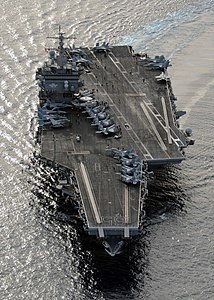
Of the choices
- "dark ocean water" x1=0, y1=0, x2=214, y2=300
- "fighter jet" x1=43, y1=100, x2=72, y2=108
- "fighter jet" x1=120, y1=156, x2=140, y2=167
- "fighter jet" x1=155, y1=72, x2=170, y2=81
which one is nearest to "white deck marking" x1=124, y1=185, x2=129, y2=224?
"fighter jet" x1=120, y1=156, x2=140, y2=167

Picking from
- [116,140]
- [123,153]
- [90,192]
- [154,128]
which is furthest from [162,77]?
[90,192]

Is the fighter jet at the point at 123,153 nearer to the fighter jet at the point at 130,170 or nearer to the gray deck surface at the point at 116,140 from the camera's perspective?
the gray deck surface at the point at 116,140

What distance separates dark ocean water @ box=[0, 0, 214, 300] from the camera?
137ft

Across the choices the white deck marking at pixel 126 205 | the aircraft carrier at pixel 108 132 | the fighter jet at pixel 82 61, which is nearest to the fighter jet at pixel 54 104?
the aircraft carrier at pixel 108 132

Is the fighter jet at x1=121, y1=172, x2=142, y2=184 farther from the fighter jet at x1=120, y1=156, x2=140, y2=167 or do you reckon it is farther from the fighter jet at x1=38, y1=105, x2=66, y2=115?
the fighter jet at x1=38, y1=105, x2=66, y2=115

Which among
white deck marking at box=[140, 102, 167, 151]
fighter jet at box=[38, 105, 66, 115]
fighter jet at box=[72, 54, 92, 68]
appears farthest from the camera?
fighter jet at box=[72, 54, 92, 68]

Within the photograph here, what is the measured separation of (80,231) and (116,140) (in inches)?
320

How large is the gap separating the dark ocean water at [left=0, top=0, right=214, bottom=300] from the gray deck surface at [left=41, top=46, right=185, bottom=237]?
271 cm

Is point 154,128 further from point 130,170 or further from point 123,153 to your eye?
point 130,170

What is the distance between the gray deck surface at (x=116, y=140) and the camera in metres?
44.2

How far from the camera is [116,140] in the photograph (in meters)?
51.0

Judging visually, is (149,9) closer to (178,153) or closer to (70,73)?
(70,73)

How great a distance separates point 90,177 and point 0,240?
7.04 m

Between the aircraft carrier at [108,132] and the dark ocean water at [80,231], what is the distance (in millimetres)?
1982
